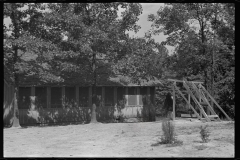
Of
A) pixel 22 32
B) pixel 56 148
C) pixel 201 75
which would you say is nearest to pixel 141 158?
pixel 56 148

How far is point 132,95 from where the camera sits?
26531 mm

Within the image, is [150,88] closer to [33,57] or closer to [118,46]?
[118,46]

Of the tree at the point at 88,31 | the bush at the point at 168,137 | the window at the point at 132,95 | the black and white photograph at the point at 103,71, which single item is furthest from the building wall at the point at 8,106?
the bush at the point at 168,137

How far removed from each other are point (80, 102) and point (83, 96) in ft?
1.65

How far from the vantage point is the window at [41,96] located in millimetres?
23250

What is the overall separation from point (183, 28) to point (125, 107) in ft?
24.4

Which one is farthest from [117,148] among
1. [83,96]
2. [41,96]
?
[83,96]

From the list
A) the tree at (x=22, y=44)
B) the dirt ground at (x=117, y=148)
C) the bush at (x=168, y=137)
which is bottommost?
the dirt ground at (x=117, y=148)

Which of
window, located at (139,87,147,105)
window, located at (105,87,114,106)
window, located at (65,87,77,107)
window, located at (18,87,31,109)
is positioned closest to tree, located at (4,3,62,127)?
window, located at (18,87,31,109)

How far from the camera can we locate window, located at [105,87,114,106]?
→ 83.8ft

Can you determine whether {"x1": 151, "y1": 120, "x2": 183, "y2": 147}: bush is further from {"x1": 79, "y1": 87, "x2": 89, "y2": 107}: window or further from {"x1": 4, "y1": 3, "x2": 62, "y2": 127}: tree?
{"x1": 79, "y1": 87, "x2": 89, "y2": 107}: window

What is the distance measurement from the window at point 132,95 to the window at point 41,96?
6613 millimetres

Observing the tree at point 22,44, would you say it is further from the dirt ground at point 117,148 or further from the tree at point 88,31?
the dirt ground at point 117,148

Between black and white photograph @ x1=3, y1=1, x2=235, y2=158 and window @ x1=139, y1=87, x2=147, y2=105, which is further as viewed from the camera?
window @ x1=139, y1=87, x2=147, y2=105
